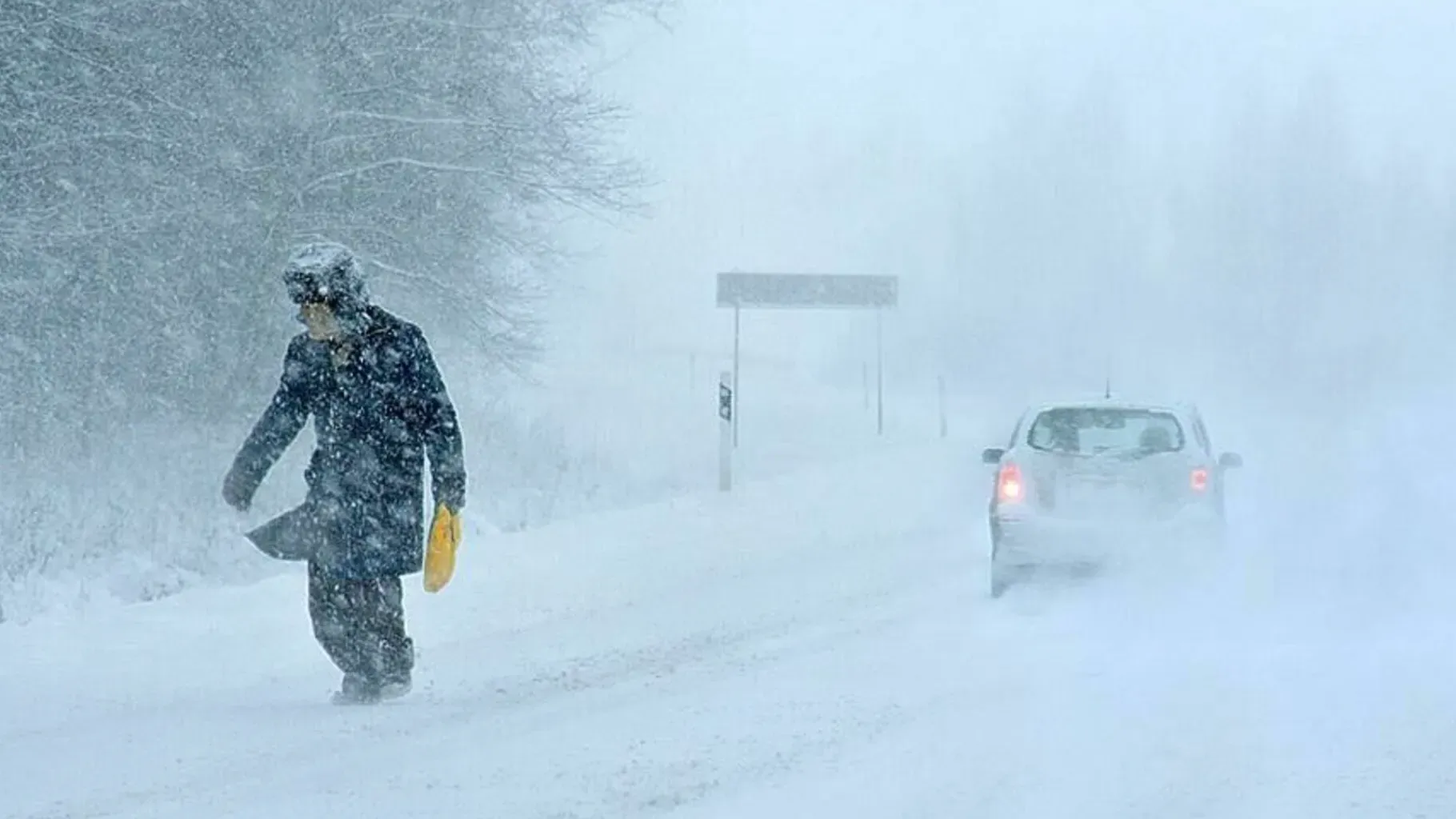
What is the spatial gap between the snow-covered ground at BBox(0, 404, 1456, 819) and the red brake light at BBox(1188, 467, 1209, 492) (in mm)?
537

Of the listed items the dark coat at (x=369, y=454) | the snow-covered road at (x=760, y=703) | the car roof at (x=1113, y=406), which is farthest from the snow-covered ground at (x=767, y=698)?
the car roof at (x=1113, y=406)

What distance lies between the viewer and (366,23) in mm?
13930

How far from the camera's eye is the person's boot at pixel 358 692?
7.49m

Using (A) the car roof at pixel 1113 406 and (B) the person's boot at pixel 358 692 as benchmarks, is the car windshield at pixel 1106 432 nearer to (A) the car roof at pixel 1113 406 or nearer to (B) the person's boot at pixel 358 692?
(A) the car roof at pixel 1113 406

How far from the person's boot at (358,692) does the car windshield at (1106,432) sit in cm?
592

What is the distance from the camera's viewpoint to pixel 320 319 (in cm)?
722

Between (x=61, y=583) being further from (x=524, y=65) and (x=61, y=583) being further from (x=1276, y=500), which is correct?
(x=1276, y=500)

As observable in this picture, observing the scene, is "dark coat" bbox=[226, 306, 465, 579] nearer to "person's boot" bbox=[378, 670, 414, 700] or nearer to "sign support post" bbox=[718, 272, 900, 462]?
"person's boot" bbox=[378, 670, 414, 700]

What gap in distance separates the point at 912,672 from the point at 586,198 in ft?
27.2

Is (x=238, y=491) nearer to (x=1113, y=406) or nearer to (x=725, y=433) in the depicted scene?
(x=1113, y=406)

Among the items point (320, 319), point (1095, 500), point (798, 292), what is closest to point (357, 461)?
point (320, 319)

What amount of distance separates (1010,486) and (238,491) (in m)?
6.12

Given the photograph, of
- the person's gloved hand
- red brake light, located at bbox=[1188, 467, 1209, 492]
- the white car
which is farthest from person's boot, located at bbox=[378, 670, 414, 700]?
red brake light, located at bbox=[1188, 467, 1209, 492]

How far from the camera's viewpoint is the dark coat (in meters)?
7.26
